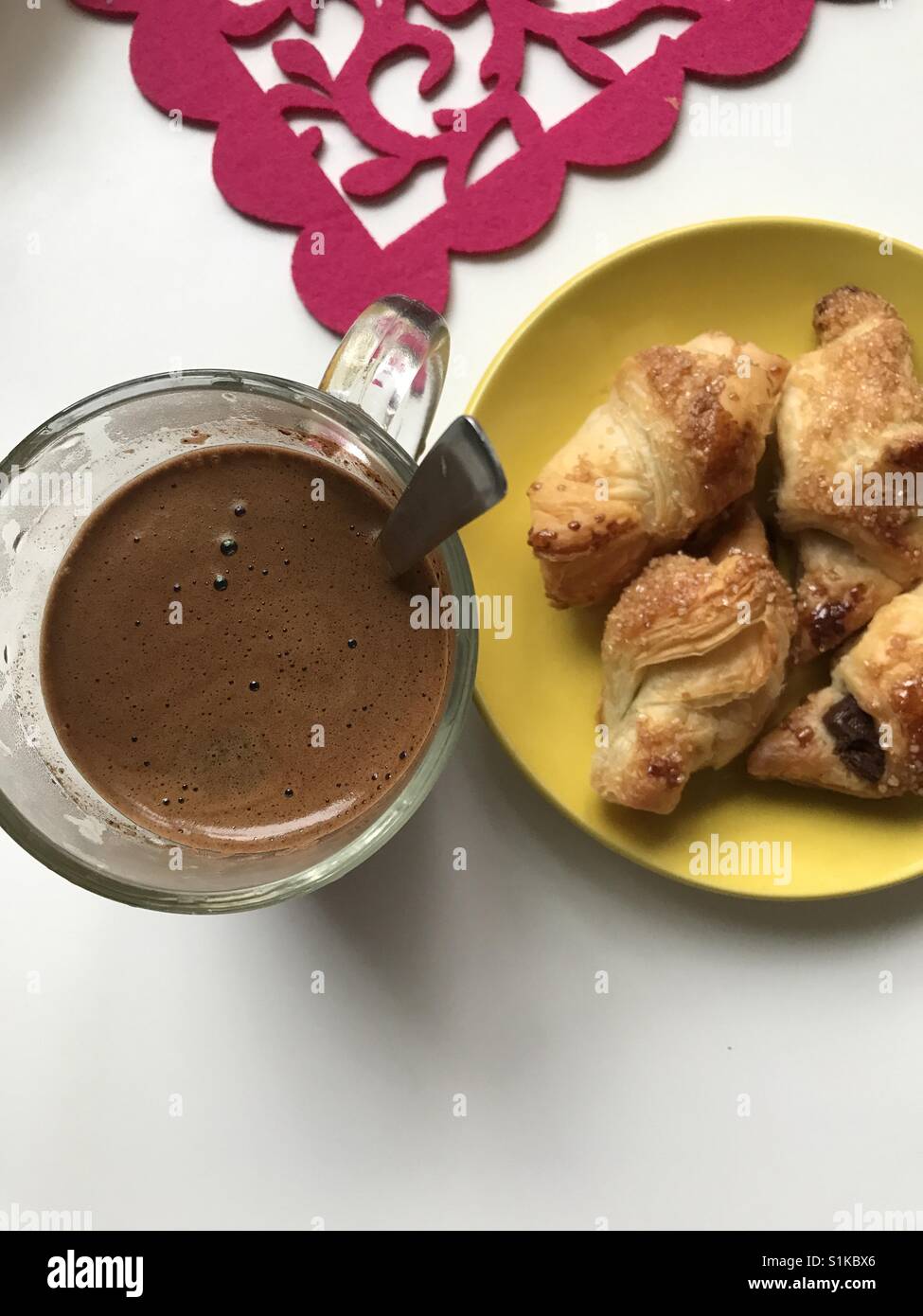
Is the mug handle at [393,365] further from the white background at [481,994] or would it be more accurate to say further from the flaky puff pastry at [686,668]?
the flaky puff pastry at [686,668]

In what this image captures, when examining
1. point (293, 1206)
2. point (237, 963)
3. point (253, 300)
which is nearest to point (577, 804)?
point (237, 963)

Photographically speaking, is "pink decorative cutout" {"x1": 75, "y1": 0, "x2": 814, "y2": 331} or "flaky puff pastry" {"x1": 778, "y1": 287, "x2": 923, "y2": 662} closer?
"flaky puff pastry" {"x1": 778, "y1": 287, "x2": 923, "y2": 662}

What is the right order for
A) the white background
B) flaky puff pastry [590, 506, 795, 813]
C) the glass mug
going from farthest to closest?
the white background → flaky puff pastry [590, 506, 795, 813] → the glass mug

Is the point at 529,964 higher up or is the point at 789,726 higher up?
the point at 789,726

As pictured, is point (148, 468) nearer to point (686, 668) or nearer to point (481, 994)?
point (686, 668)

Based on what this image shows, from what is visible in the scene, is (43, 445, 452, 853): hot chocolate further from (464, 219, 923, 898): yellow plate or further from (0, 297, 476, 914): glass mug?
(464, 219, 923, 898): yellow plate

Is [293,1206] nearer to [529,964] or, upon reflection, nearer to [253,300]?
[529,964]

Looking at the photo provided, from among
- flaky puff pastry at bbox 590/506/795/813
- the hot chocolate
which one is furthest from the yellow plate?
the hot chocolate
